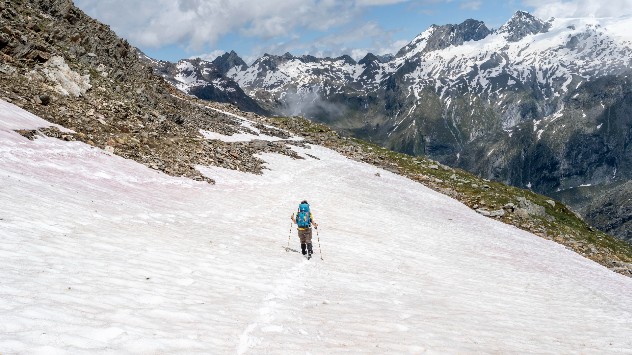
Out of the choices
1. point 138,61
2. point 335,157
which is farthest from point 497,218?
point 138,61

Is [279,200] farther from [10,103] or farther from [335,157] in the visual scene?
[335,157]

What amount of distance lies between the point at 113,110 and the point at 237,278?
30540 millimetres

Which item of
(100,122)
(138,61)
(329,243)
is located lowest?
(329,243)

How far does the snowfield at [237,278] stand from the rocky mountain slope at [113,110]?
3.40 metres

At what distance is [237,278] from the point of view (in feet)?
51.9

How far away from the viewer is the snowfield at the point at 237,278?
9.77m

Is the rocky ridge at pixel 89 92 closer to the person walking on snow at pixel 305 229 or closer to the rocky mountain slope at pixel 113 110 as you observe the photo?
the rocky mountain slope at pixel 113 110

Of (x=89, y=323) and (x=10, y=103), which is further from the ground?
(x=10, y=103)

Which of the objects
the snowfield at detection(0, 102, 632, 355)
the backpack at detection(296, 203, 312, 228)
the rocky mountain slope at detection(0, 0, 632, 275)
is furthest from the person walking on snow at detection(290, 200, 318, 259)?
the rocky mountain slope at detection(0, 0, 632, 275)

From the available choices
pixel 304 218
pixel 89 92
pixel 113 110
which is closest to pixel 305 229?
pixel 304 218

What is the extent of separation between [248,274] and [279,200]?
20.8 meters

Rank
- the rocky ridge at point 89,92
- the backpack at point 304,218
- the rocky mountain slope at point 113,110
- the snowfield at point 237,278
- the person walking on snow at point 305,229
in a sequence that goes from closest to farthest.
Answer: the snowfield at point 237,278 → the person walking on snow at point 305,229 → the backpack at point 304,218 → the rocky ridge at point 89,92 → the rocky mountain slope at point 113,110

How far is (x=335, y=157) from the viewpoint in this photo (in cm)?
7000

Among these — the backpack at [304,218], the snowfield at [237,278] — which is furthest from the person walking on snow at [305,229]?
the snowfield at [237,278]
